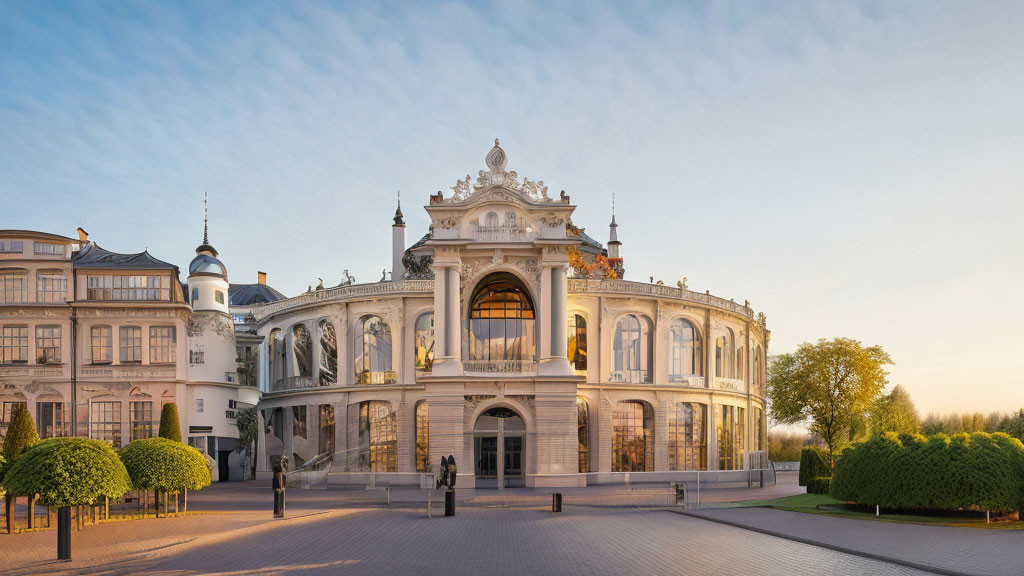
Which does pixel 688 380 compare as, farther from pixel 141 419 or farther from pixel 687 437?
pixel 141 419

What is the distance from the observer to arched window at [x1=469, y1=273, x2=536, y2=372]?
52188mm

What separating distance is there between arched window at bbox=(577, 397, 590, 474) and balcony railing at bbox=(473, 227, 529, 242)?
1122cm

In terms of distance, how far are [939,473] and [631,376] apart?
27.1 metres

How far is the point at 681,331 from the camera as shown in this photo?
186 ft

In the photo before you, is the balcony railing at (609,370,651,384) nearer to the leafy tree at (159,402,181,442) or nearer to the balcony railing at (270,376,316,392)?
the balcony railing at (270,376,316,392)

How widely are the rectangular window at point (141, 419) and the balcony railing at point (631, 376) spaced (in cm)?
2696

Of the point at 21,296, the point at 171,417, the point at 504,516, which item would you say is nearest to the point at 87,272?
the point at 21,296

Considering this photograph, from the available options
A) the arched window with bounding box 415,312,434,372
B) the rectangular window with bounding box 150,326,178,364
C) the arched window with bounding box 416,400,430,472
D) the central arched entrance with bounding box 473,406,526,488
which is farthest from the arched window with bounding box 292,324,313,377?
the central arched entrance with bounding box 473,406,526,488

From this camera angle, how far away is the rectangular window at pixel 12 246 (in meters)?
51.7

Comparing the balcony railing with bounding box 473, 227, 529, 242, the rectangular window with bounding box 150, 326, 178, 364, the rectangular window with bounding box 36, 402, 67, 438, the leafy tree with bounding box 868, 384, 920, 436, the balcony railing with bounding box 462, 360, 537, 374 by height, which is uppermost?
the balcony railing with bounding box 473, 227, 529, 242

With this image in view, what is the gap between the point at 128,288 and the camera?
5231cm

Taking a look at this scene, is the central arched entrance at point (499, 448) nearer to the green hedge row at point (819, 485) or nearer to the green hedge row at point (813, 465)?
the green hedge row at point (813, 465)

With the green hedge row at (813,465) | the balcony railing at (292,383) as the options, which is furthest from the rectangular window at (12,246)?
the green hedge row at (813,465)

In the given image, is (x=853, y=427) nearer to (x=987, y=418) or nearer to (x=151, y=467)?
(x=987, y=418)
